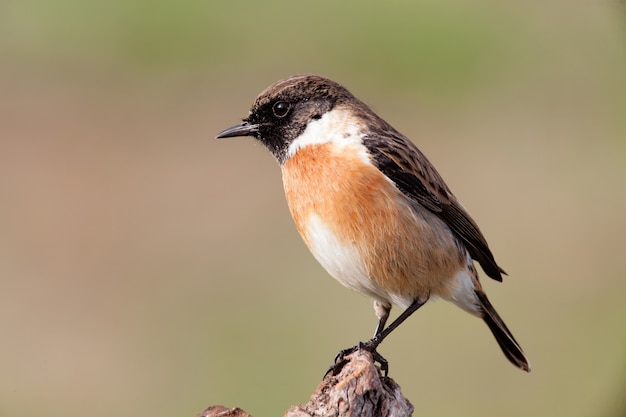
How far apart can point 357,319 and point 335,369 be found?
15.7 ft

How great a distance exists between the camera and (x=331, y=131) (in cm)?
596

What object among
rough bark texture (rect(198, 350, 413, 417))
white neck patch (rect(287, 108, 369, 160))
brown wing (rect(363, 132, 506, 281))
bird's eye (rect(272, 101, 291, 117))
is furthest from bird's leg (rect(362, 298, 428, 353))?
bird's eye (rect(272, 101, 291, 117))

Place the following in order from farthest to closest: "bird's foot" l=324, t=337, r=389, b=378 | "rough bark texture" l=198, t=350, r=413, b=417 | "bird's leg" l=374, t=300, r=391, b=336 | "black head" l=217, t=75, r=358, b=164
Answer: "bird's leg" l=374, t=300, r=391, b=336
"black head" l=217, t=75, r=358, b=164
"bird's foot" l=324, t=337, r=389, b=378
"rough bark texture" l=198, t=350, r=413, b=417

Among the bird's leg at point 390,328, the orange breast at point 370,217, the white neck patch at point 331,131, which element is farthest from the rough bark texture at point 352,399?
the white neck patch at point 331,131

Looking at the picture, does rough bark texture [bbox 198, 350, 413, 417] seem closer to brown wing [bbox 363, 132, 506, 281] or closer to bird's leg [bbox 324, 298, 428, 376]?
bird's leg [bbox 324, 298, 428, 376]

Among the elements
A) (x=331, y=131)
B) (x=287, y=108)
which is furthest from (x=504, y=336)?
(x=287, y=108)

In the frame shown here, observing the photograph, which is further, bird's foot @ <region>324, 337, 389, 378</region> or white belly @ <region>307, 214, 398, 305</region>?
white belly @ <region>307, 214, 398, 305</region>

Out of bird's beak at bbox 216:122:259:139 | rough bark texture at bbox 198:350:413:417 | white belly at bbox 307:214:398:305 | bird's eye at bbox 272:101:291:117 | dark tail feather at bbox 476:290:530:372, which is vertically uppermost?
bird's eye at bbox 272:101:291:117

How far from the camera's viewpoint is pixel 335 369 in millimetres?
5480

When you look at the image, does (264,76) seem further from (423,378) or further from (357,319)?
(423,378)

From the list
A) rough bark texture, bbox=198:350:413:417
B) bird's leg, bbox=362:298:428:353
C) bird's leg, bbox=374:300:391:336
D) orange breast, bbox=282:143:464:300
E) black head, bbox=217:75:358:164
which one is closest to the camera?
rough bark texture, bbox=198:350:413:417

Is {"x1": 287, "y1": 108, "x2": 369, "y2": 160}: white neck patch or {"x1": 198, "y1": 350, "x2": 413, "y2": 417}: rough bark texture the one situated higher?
{"x1": 287, "y1": 108, "x2": 369, "y2": 160}: white neck patch

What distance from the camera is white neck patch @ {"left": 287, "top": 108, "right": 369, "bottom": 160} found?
19.3 ft

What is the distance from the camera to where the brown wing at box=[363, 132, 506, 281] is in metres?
5.80
